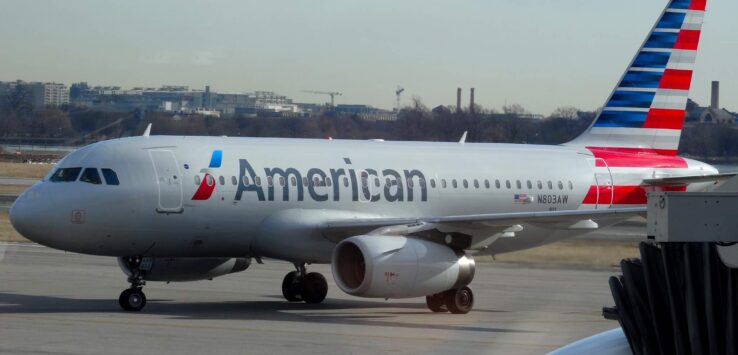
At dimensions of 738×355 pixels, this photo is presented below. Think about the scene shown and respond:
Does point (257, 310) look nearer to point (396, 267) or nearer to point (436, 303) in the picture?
point (396, 267)

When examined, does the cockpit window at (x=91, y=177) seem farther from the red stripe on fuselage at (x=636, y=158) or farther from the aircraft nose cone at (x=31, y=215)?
the red stripe on fuselage at (x=636, y=158)

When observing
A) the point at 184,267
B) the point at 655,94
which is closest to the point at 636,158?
the point at 655,94

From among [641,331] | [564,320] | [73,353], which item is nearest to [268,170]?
[564,320]

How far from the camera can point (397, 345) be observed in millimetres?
16016

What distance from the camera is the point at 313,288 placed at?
860 inches

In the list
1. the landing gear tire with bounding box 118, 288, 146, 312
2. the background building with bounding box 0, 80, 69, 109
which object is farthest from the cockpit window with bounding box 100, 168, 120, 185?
the background building with bounding box 0, 80, 69, 109

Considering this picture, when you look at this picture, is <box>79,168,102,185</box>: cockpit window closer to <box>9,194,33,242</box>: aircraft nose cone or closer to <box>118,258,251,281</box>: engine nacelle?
<box>9,194,33,242</box>: aircraft nose cone

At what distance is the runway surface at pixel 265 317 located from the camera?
51.5ft

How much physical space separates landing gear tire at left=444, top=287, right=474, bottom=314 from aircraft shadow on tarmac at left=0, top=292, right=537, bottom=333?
206 millimetres

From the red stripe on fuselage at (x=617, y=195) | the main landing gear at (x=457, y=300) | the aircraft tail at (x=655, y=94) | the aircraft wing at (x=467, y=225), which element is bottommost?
the main landing gear at (x=457, y=300)

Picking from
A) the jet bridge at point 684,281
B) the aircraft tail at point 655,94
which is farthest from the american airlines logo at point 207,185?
the jet bridge at point 684,281

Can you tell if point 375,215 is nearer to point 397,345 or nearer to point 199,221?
point 199,221

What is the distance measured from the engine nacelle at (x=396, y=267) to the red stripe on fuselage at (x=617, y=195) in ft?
15.6

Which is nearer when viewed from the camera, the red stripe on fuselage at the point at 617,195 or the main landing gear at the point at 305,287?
the main landing gear at the point at 305,287
